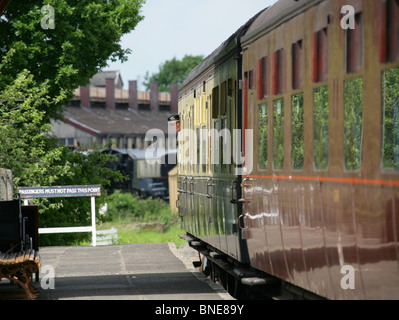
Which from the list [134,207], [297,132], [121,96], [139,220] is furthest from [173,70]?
[297,132]

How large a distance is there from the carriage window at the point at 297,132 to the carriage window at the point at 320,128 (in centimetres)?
42

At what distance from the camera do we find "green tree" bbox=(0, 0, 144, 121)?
2673 cm

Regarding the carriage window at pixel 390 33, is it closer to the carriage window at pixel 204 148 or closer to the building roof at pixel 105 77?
the carriage window at pixel 204 148

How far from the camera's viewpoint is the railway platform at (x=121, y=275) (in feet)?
36.1

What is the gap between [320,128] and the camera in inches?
272

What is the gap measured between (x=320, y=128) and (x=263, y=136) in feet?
7.01

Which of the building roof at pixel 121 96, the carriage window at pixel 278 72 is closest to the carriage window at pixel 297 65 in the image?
the carriage window at pixel 278 72

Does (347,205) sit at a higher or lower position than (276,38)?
lower
